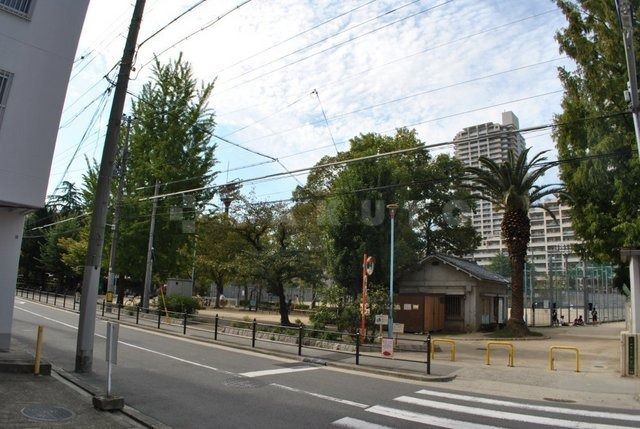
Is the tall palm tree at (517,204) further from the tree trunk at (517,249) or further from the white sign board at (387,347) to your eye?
the white sign board at (387,347)

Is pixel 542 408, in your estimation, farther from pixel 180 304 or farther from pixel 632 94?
pixel 180 304

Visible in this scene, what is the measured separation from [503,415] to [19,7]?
14.8 metres

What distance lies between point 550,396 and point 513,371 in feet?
12.5

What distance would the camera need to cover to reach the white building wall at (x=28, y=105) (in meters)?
12.7

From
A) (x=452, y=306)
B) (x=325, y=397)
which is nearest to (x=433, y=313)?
(x=452, y=306)

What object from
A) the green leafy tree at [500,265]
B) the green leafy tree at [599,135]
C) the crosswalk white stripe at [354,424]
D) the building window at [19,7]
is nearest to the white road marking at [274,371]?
the crosswalk white stripe at [354,424]

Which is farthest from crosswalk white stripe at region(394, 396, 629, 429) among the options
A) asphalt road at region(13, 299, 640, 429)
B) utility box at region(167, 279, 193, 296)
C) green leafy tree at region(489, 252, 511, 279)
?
green leafy tree at region(489, 252, 511, 279)

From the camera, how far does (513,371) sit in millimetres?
15438

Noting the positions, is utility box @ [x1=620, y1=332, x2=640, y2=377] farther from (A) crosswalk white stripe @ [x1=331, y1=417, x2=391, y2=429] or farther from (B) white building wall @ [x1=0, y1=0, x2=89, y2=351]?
(B) white building wall @ [x1=0, y1=0, x2=89, y2=351]

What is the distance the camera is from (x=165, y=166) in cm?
3428

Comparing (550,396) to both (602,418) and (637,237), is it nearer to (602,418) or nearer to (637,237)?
(602,418)

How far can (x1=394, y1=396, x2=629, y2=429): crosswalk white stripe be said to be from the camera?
883 centimetres

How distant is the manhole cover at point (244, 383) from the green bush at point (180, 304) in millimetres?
21574

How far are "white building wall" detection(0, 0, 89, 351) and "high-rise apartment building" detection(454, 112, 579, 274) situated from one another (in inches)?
423
